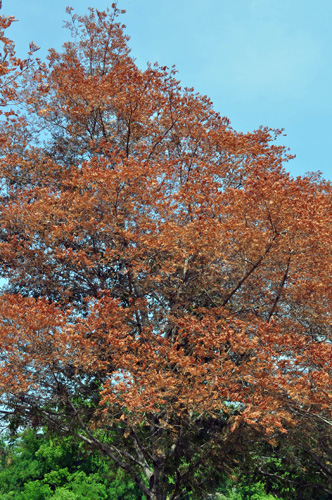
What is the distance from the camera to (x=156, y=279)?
984cm

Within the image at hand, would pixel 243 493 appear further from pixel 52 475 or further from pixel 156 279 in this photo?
pixel 156 279

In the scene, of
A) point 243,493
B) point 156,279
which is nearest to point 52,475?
point 243,493

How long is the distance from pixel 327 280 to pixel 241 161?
4.47 m

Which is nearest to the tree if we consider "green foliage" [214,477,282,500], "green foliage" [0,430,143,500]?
"green foliage" [0,430,143,500]

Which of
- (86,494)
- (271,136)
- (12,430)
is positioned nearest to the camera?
(12,430)

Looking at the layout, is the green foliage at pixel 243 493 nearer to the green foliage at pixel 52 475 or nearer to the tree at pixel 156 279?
the green foliage at pixel 52 475

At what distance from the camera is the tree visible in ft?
28.0

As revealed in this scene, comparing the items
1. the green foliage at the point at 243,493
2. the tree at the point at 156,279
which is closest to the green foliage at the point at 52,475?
the green foliage at the point at 243,493

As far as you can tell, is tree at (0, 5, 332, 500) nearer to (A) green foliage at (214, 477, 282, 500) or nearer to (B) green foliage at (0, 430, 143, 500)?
(B) green foliage at (0, 430, 143, 500)

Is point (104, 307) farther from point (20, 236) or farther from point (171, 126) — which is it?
point (171, 126)

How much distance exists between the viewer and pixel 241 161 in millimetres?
13125

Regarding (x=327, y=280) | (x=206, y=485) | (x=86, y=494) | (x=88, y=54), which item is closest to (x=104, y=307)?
(x=327, y=280)

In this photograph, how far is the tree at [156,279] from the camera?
8.53 meters

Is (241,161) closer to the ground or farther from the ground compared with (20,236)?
farther from the ground
